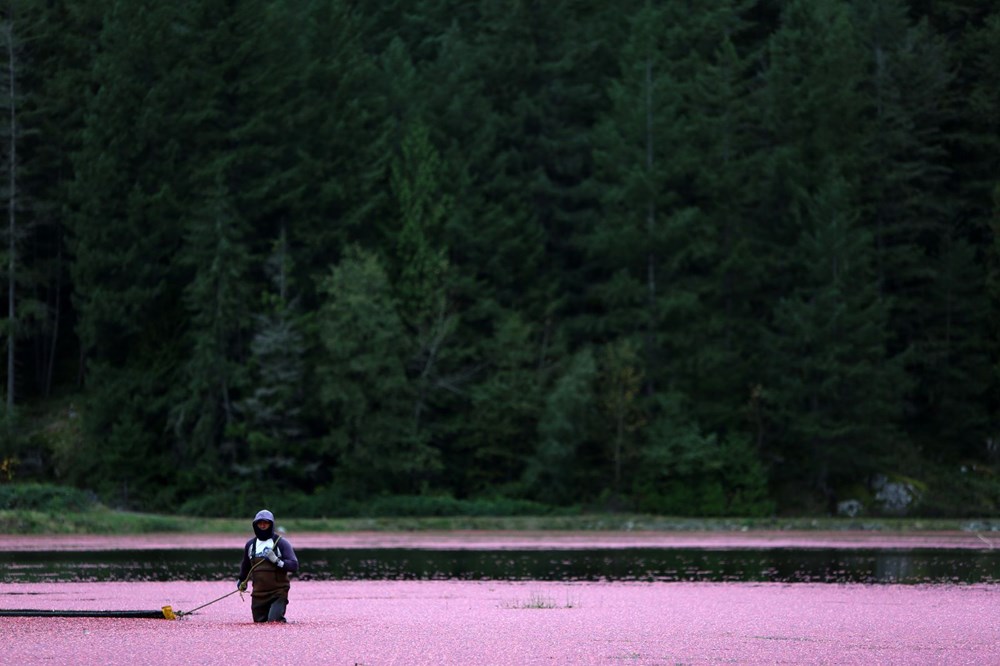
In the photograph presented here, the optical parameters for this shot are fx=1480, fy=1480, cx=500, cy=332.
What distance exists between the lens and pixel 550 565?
4191 centimetres

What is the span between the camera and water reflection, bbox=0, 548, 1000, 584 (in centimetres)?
3603

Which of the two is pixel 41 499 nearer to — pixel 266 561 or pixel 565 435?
pixel 565 435

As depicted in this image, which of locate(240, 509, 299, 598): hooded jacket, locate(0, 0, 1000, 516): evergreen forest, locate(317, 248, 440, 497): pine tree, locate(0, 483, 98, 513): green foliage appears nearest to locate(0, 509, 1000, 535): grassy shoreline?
locate(0, 483, 98, 513): green foliage

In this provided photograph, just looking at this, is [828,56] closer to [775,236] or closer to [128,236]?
[775,236]

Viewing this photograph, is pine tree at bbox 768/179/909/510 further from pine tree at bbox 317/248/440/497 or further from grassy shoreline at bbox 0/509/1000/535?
pine tree at bbox 317/248/440/497

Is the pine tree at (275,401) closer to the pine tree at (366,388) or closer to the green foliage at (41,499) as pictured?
the pine tree at (366,388)

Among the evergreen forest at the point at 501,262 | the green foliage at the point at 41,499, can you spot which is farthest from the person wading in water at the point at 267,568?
the evergreen forest at the point at 501,262

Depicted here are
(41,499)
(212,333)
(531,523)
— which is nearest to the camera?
(41,499)

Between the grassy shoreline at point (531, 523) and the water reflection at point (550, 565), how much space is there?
11859mm

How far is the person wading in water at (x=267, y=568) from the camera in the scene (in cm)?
2245

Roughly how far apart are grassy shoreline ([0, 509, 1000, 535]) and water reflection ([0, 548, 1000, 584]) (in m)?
11.9

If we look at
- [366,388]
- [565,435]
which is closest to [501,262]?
[565,435]

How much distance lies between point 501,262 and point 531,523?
18.6 m

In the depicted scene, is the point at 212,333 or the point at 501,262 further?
the point at 501,262
